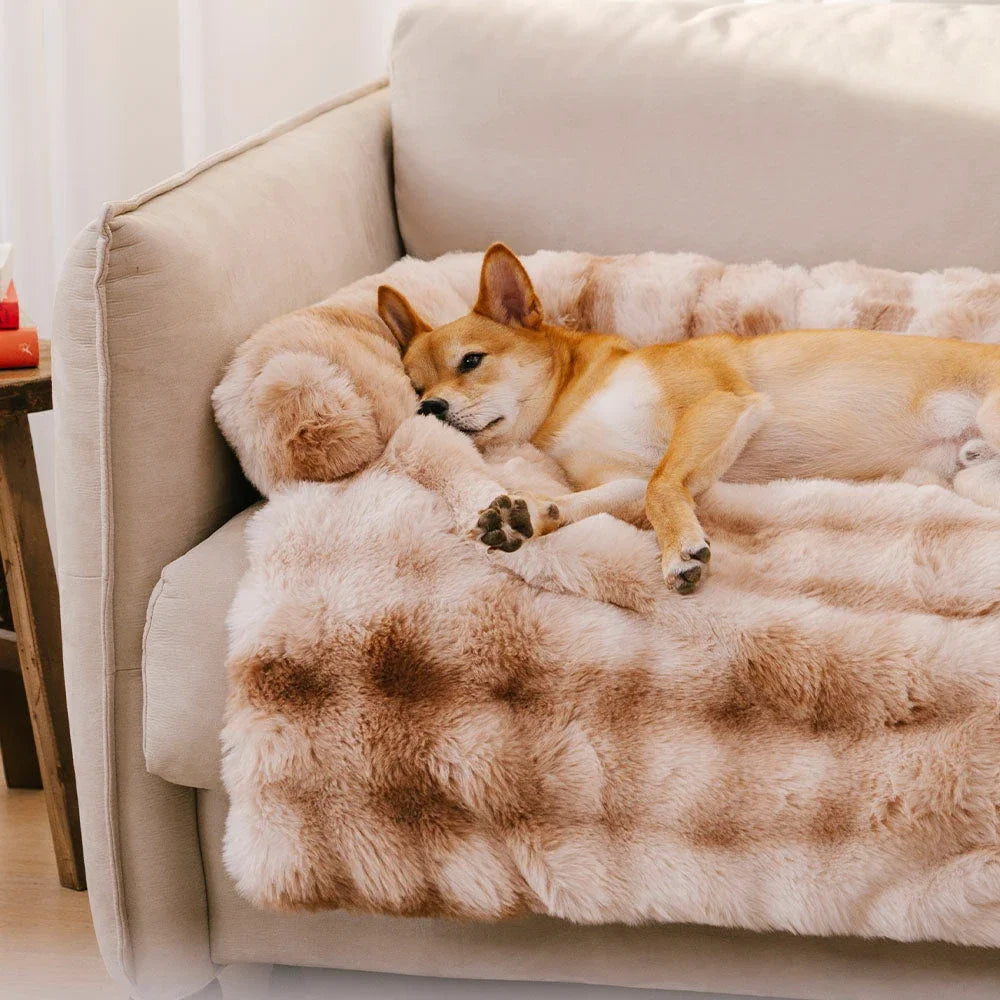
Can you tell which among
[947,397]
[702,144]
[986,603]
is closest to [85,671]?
[986,603]

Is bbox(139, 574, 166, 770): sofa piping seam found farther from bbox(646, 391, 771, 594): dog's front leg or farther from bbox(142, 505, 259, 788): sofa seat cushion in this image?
bbox(646, 391, 771, 594): dog's front leg

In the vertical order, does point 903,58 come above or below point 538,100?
above

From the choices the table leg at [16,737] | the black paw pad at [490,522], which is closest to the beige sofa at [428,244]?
the black paw pad at [490,522]

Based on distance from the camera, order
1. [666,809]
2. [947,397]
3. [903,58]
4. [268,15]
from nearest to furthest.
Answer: [666,809]
[947,397]
[903,58]
[268,15]

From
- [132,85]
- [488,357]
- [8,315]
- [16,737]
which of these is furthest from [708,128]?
[16,737]

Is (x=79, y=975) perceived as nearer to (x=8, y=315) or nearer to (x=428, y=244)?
(x=8, y=315)

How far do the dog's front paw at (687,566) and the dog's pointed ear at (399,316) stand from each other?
689 millimetres

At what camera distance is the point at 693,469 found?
1508 millimetres

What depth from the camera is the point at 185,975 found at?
139 cm

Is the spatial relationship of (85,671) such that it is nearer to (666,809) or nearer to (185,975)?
(185,975)

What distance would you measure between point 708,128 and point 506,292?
61cm

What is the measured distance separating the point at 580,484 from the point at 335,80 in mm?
1653

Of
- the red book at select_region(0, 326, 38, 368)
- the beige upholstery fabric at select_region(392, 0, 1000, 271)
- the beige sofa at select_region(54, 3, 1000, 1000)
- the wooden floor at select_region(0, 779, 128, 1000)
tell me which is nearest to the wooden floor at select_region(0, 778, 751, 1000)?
the wooden floor at select_region(0, 779, 128, 1000)

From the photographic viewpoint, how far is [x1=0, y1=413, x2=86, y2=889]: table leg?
5.76ft
